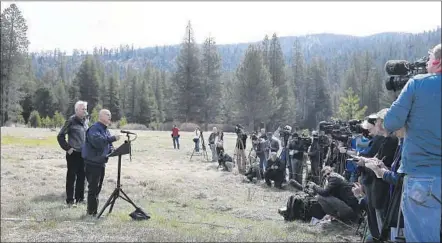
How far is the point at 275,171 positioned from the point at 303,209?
427 cm

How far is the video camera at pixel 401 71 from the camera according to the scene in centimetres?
429

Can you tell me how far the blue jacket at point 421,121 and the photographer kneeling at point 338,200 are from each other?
11.9 feet

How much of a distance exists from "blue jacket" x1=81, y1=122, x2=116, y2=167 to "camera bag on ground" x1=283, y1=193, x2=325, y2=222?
3129 mm

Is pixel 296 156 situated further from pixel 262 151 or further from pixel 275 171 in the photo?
pixel 262 151

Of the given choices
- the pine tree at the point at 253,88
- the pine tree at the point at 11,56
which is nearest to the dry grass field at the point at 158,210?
the pine tree at the point at 11,56

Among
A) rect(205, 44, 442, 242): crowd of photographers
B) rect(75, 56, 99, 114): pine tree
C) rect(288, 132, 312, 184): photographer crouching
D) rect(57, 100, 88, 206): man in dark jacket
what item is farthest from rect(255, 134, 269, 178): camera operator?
rect(75, 56, 99, 114): pine tree

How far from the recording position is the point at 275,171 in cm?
1173

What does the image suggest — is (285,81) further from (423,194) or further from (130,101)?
(423,194)

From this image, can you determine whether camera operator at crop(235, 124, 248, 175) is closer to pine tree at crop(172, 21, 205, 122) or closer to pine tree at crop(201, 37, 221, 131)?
pine tree at crop(201, 37, 221, 131)

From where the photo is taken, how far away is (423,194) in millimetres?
3160

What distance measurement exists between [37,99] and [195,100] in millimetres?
21557

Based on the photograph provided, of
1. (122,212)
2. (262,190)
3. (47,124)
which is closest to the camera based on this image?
(122,212)

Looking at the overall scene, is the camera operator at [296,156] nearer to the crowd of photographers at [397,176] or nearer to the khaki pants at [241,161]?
the crowd of photographers at [397,176]

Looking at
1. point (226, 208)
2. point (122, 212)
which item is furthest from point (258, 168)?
point (122, 212)
